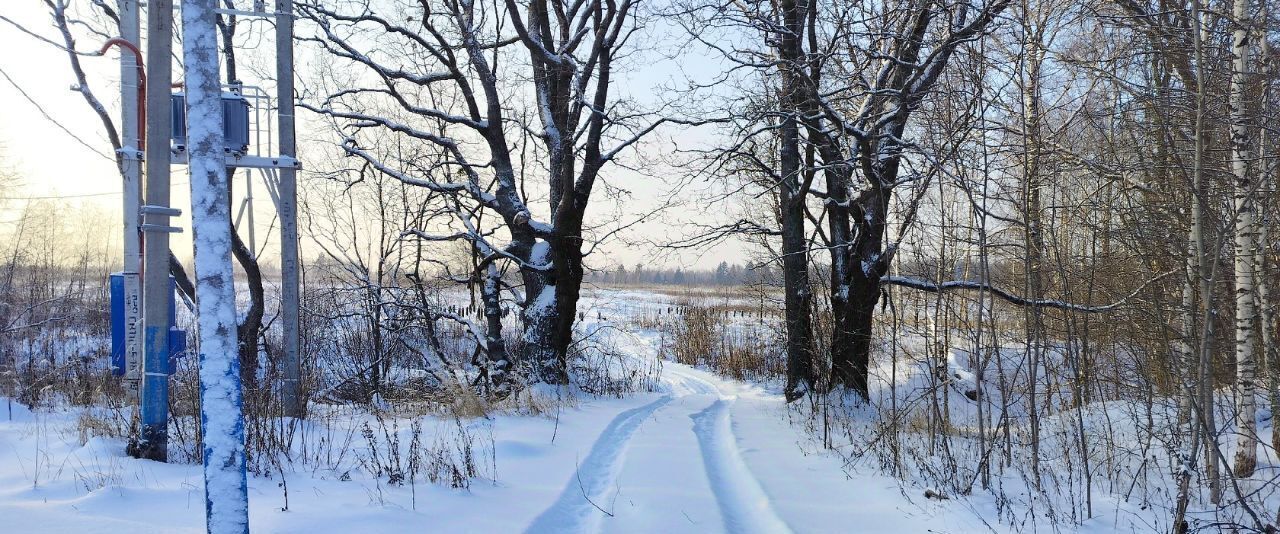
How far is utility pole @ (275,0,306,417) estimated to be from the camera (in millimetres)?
8281

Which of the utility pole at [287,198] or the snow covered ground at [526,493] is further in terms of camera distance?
the utility pole at [287,198]

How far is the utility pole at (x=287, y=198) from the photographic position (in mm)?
8281

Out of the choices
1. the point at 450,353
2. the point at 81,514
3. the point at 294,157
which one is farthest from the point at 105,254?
the point at 81,514

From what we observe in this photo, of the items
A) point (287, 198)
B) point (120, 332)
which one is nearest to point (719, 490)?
point (120, 332)

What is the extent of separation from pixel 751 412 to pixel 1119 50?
260 inches

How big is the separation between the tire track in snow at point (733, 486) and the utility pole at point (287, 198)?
4762 millimetres

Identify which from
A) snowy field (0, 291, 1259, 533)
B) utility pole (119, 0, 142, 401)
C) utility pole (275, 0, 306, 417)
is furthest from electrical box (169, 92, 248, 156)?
snowy field (0, 291, 1259, 533)

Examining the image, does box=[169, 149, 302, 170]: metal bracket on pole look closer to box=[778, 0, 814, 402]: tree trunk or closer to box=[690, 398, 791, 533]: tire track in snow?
box=[690, 398, 791, 533]: tire track in snow

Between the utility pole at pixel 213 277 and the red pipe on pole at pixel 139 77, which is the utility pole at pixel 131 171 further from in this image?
the utility pole at pixel 213 277

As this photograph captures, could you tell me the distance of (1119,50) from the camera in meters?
7.26

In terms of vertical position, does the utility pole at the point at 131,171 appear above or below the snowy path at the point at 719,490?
above

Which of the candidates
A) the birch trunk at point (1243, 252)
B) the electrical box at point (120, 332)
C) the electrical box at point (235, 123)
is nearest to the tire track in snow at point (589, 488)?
the electrical box at point (120, 332)

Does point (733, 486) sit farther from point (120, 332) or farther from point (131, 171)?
point (131, 171)

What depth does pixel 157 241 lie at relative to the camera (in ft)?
17.0
